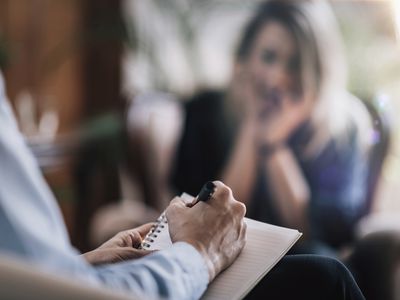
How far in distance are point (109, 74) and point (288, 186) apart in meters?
1.02

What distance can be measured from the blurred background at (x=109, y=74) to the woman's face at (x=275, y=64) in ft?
0.53

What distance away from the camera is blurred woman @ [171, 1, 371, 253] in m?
2.81

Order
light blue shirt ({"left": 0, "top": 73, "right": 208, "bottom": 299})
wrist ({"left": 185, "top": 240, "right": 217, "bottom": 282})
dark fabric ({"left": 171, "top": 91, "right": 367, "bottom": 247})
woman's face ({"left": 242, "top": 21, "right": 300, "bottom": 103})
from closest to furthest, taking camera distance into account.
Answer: light blue shirt ({"left": 0, "top": 73, "right": 208, "bottom": 299}), wrist ({"left": 185, "top": 240, "right": 217, "bottom": 282}), dark fabric ({"left": 171, "top": 91, "right": 367, "bottom": 247}), woman's face ({"left": 242, "top": 21, "right": 300, "bottom": 103})

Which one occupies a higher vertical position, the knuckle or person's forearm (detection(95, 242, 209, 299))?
the knuckle

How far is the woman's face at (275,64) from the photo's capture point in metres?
2.89

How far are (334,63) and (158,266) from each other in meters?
2.08

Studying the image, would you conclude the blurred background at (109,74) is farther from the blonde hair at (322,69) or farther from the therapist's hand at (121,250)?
the therapist's hand at (121,250)

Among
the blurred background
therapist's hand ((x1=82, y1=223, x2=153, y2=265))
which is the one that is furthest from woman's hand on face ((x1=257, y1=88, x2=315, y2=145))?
therapist's hand ((x1=82, y1=223, x2=153, y2=265))

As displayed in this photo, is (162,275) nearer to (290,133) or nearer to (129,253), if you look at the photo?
(129,253)

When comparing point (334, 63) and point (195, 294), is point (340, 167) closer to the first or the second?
point (334, 63)

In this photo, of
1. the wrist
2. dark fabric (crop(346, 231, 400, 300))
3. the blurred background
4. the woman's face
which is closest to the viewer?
the wrist

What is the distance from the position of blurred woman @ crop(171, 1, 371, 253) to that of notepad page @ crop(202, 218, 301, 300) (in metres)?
1.77

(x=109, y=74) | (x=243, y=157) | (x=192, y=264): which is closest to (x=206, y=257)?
(x=192, y=264)

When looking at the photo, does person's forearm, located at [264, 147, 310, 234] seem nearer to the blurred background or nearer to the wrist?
the blurred background
